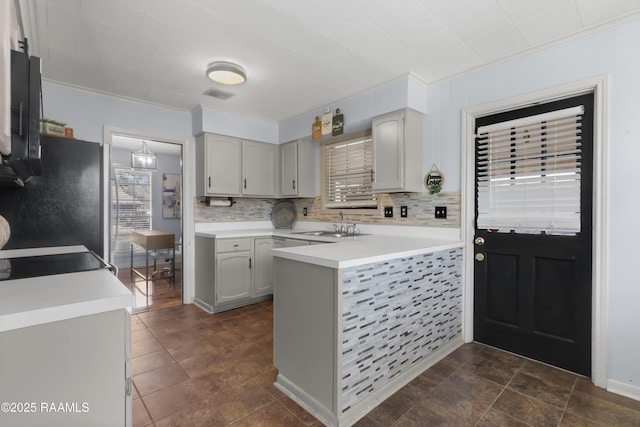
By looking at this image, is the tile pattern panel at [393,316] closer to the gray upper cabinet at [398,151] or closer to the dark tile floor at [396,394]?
the dark tile floor at [396,394]

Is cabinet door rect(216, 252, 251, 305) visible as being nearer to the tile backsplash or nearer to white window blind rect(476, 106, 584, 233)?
the tile backsplash

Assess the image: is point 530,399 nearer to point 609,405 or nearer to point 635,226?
point 609,405

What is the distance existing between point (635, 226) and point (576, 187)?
0.40m

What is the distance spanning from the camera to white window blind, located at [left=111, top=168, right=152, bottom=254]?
6025 millimetres

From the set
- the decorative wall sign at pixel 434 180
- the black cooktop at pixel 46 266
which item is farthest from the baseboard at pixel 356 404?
the decorative wall sign at pixel 434 180

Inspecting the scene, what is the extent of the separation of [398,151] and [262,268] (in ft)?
6.95

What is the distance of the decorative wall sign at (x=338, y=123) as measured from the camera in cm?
338

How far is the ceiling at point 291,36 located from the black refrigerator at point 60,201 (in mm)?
771

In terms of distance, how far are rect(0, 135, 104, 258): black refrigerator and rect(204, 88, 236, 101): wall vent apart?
1177 millimetres

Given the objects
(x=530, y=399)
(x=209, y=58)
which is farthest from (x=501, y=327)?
(x=209, y=58)

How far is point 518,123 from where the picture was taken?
2449 millimetres

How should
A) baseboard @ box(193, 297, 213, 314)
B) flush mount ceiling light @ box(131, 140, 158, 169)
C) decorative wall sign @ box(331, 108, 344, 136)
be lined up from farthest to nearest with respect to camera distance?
1. flush mount ceiling light @ box(131, 140, 158, 169)
2. baseboard @ box(193, 297, 213, 314)
3. decorative wall sign @ box(331, 108, 344, 136)

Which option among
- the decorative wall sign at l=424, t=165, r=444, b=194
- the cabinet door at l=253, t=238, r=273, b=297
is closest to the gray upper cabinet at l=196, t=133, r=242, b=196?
the cabinet door at l=253, t=238, r=273, b=297

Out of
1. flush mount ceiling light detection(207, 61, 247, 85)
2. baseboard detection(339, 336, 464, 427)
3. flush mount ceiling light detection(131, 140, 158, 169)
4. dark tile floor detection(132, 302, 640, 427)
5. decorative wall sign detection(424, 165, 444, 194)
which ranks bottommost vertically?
dark tile floor detection(132, 302, 640, 427)
